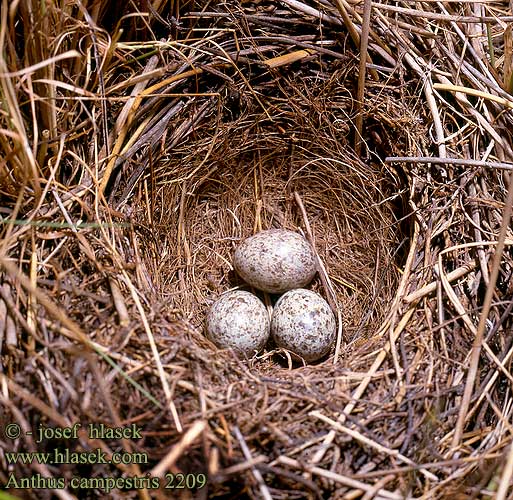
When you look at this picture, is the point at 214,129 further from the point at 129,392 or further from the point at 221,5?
the point at 129,392

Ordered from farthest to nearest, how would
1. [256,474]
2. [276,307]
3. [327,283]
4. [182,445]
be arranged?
[327,283] < [276,307] < [256,474] < [182,445]

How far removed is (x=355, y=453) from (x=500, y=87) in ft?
3.96

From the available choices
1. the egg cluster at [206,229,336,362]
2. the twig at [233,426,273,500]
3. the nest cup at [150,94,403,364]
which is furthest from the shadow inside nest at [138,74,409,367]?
the twig at [233,426,273,500]

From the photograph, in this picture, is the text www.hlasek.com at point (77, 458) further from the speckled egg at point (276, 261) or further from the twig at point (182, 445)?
the speckled egg at point (276, 261)

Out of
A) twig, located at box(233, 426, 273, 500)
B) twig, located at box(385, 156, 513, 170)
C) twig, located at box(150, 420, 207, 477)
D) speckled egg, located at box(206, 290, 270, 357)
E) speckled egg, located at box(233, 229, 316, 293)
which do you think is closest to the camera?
twig, located at box(150, 420, 207, 477)

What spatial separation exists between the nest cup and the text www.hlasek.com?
0.70 metres

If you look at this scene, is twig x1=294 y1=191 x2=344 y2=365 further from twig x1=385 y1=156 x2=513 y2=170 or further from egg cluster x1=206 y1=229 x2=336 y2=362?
twig x1=385 y1=156 x2=513 y2=170

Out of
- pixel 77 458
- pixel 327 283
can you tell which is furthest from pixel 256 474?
pixel 327 283

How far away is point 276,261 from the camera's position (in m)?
1.97

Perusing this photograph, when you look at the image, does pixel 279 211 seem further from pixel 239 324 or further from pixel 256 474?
pixel 256 474

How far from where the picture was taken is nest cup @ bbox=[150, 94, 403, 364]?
204cm

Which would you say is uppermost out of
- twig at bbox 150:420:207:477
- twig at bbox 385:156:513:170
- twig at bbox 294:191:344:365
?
twig at bbox 385:156:513:170

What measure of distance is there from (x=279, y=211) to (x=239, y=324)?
582mm

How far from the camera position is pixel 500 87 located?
1.91 m
